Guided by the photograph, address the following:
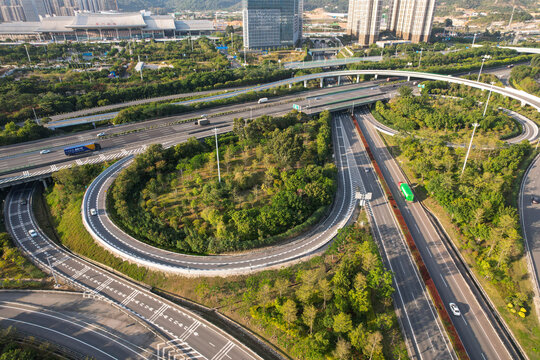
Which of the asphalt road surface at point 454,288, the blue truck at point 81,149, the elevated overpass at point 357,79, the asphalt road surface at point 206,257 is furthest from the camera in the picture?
the elevated overpass at point 357,79

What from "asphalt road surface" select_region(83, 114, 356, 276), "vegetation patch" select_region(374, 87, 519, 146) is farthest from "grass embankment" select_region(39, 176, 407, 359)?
"vegetation patch" select_region(374, 87, 519, 146)

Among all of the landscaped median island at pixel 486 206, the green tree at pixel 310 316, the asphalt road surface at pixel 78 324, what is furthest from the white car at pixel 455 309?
the asphalt road surface at pixel 78 324

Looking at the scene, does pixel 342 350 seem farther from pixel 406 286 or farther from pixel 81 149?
pixel 81 149

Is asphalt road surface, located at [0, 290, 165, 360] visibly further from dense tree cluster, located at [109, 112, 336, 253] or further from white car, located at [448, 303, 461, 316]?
white car, located at [448, 303, 461, 316]

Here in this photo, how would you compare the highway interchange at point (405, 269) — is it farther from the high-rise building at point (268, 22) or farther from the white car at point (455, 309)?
the high-rise building at point (268, 22)

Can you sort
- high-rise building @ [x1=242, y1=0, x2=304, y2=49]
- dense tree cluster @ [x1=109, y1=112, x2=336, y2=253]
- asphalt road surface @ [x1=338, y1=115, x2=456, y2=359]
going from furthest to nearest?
high-rise building @ [x1=242, y1=0, x2=304, y2=49]
dense tree cluster @ [x1=109, y1=112, x2=336, y2=253]
asphalt road surface @ [x1=338, y1=115, x2=456, y2=359]

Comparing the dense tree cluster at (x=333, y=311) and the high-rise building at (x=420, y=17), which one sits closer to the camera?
the dense tree cluster at (x=333, y=311)
